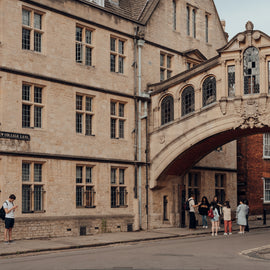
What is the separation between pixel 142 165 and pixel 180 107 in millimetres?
3317

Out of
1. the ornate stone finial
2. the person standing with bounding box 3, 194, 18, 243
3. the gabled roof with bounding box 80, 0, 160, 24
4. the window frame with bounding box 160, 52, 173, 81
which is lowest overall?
the person standing with bounding box 3, 194, 18, 243

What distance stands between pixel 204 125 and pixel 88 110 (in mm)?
5177

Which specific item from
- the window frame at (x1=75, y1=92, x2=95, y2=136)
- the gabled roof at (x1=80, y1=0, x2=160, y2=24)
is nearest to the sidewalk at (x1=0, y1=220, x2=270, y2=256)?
the window frame at (x1=75, y1=92, x2=95, y2=136)

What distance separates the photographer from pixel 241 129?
81.0 ft

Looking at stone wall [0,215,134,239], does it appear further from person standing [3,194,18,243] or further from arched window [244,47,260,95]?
arched window [244,47,260,95]

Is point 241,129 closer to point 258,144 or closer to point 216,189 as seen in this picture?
point 216,189

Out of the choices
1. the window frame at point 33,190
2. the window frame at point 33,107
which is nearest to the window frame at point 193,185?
the window frame at point 33,190

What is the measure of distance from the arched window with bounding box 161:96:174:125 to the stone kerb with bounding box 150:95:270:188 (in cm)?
51

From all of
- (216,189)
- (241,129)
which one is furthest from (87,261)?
(216,189)

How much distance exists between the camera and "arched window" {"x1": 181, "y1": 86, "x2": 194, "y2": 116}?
1024 inches

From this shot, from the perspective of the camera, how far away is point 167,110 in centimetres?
2712

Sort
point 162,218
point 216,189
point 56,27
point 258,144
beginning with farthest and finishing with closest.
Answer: point 258,144 → point 216,189 → point 162,218 → point 56,27

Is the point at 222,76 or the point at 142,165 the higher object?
the point at 222,76

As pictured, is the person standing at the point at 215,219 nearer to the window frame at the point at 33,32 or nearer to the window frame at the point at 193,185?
the window frame at the point at 193,185
